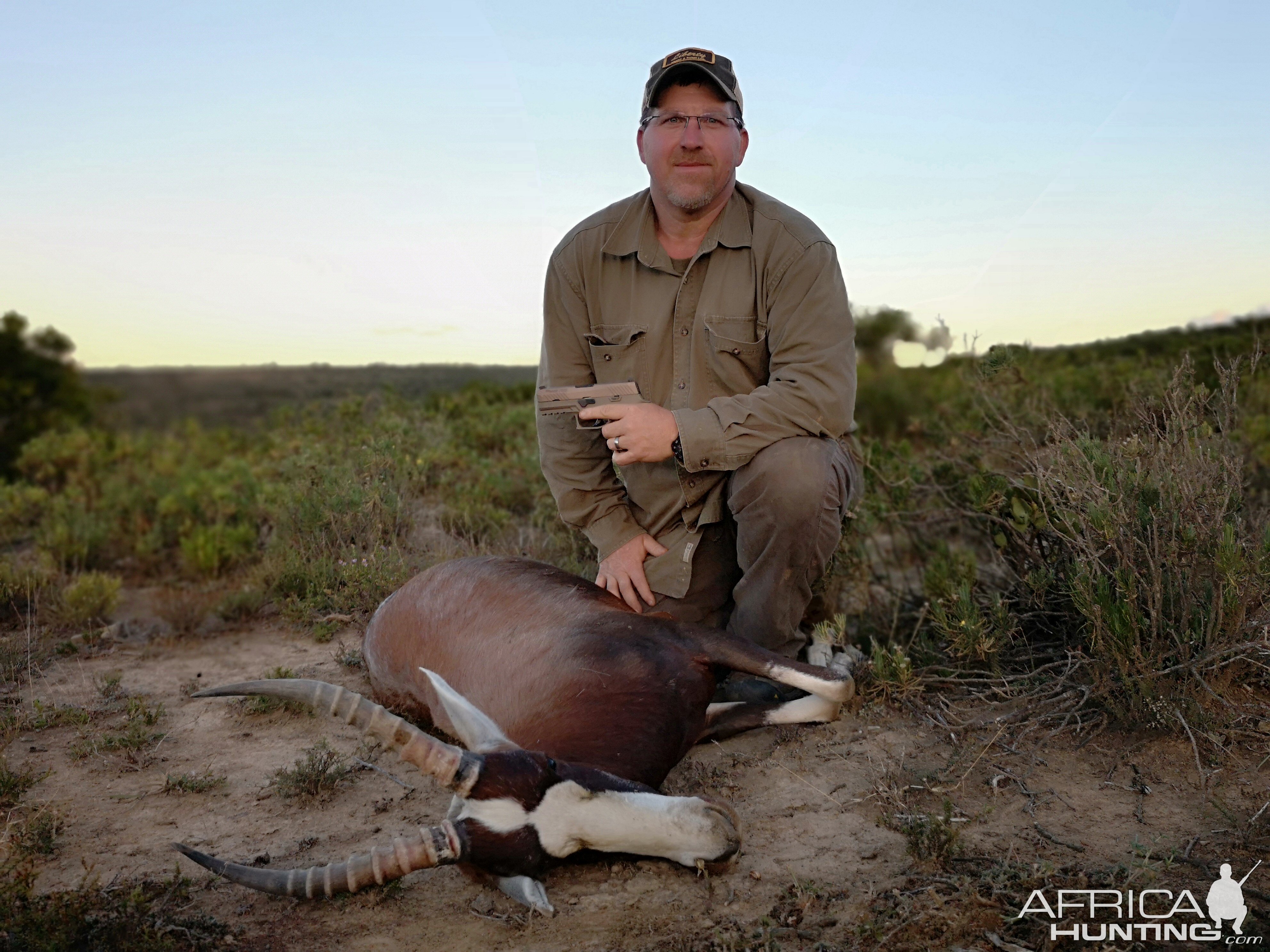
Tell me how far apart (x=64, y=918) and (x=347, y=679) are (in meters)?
1.95

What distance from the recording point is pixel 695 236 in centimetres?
445

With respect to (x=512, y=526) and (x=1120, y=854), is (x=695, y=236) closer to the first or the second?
(x=512, y=526)

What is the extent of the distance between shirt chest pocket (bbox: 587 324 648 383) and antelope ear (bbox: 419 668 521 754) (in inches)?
79.8

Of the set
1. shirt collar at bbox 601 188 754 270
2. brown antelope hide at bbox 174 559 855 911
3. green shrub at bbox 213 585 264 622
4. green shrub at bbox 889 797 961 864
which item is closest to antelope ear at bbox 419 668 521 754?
brown antelope hide at bbox 174 559 855 911

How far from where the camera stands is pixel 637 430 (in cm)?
402

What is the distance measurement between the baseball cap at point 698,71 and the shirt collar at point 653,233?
0.41 metres

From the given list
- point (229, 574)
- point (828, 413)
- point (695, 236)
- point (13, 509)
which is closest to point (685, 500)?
point (828, 413)

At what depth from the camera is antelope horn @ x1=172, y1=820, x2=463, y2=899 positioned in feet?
7.76

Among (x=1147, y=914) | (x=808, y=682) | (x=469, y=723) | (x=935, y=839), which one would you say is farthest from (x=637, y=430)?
(x=1147, y=914)

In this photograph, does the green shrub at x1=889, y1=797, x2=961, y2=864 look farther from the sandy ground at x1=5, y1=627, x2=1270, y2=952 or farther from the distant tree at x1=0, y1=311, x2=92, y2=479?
the distant tree at x1=0, y1=311, x2=92, y2=479

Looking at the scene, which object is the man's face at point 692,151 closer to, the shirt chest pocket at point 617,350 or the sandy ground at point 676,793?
the shirt chest pocket at point 617,350

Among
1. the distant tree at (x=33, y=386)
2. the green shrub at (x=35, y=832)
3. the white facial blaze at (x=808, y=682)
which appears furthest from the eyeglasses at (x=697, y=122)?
the distant tree at (x=33, y=386)

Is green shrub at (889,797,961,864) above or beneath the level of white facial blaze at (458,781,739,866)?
beneath

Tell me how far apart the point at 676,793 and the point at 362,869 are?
1.30 metres
